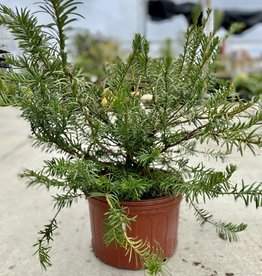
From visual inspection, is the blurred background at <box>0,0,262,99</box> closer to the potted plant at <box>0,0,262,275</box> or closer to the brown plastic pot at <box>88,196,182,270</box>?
the potted plant at <box>0,0,262,275</box>

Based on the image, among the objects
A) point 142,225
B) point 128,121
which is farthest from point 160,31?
point 142,225

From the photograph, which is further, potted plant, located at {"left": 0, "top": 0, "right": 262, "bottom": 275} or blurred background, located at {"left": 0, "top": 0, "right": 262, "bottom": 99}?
blurred background, located at {"left": 0, "top": 0, "right": 262, "bottom": 99}

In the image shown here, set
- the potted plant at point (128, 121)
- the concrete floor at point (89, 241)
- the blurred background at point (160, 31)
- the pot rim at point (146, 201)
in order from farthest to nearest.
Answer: the blurred background at point (160, 31)
the concrete floor at point (89, 241)
the pot rim at point (146, 201)
the potted plant at point (128, 121)

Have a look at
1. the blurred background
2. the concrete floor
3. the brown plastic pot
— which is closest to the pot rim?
the brown plastic pot

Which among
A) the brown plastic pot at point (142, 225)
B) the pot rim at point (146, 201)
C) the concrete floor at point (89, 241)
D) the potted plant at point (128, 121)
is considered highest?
the potted plant at point (128, 121)

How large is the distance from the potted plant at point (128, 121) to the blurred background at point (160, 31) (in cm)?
9

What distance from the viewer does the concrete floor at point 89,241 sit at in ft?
4.14

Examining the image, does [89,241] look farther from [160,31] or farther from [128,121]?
[160,31]

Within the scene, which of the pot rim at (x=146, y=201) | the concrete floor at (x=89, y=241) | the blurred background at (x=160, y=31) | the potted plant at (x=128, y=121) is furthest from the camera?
the blurred background at (x=160, y=31)

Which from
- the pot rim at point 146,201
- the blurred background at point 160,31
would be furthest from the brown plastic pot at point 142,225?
the blurred background at point 160,31

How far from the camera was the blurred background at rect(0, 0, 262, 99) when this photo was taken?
1.39 meters

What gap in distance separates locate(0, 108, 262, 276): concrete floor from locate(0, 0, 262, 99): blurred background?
0.59 meters

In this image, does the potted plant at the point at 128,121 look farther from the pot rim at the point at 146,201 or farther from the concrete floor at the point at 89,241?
the concrete floor at the point at 89,241

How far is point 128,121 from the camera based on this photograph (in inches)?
39.2
